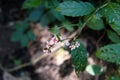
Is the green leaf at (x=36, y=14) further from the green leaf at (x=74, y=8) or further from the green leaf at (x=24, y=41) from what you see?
the green leaf at (x=74, y=8)

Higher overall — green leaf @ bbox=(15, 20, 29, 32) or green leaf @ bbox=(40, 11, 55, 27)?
green leaf @ bbox=(40, 11, 55, 27)

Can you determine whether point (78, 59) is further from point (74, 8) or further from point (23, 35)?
point (23, 35)

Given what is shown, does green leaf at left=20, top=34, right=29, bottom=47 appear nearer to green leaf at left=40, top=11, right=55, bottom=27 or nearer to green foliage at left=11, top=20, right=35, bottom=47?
green foliage at left=11, top=20, right=35, bottom=47

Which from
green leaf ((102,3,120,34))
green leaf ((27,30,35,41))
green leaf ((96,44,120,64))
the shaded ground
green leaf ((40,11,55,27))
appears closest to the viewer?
green leaf ((102,3,120,34))

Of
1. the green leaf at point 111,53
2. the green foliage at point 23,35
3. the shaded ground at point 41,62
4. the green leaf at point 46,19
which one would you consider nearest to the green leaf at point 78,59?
the green leaf at point 111,53

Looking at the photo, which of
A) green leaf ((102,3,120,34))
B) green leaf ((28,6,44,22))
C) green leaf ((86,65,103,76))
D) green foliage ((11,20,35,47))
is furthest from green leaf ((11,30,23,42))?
green leaf ((102,3,120,34))
